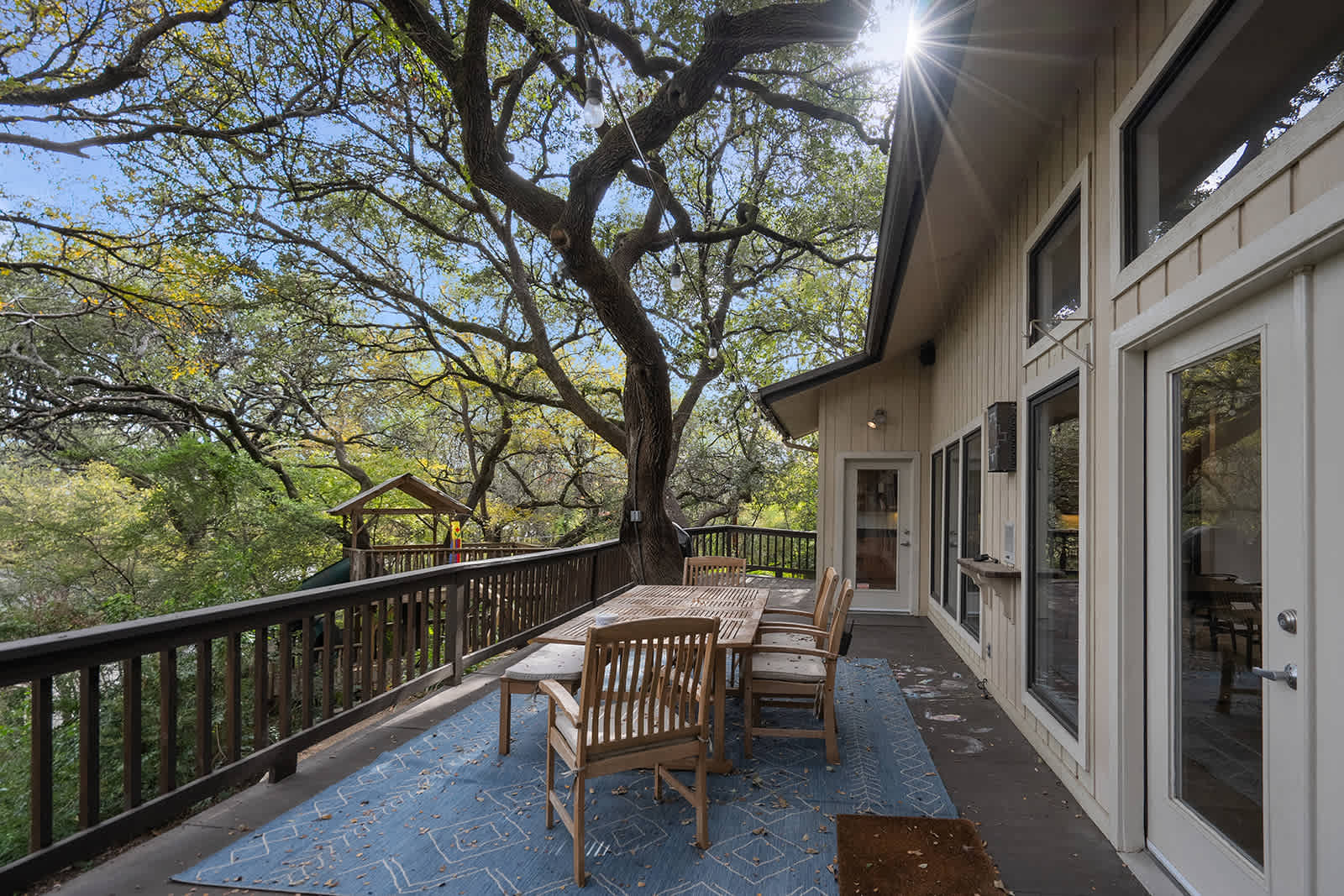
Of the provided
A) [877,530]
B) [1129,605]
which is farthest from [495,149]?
[877,530]

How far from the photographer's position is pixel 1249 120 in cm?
181

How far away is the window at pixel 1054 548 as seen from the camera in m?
2.98

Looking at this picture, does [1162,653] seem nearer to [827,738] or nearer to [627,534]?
[827,738]

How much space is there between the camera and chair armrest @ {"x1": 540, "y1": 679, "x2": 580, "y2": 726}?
2.26 metres

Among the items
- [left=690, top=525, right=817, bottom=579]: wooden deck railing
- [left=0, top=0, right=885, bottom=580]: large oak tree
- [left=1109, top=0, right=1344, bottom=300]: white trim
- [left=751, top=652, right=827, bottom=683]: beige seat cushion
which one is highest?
[left=0, top=0, right=885, bottom=580]: large oak tree

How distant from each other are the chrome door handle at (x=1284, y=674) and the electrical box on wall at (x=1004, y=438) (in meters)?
2.28

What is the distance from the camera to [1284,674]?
158cm

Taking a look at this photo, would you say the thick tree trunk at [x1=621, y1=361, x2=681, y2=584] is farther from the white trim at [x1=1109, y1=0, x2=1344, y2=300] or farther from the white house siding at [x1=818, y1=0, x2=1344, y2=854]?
the white trim at [x1=1109, y1=0, x2=1344, y2=300]

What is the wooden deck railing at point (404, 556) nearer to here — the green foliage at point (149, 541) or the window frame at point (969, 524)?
the green foliage at point (149, 541)

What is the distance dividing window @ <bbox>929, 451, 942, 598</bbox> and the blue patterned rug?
3441 mm

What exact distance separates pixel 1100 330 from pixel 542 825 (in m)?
3.04

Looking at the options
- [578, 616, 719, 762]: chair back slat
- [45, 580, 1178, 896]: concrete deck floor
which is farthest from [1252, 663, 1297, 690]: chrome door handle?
[578, 616, 719, 762]: chair back slat

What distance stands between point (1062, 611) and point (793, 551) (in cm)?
817

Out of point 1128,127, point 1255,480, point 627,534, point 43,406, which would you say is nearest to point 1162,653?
point 1255,480
